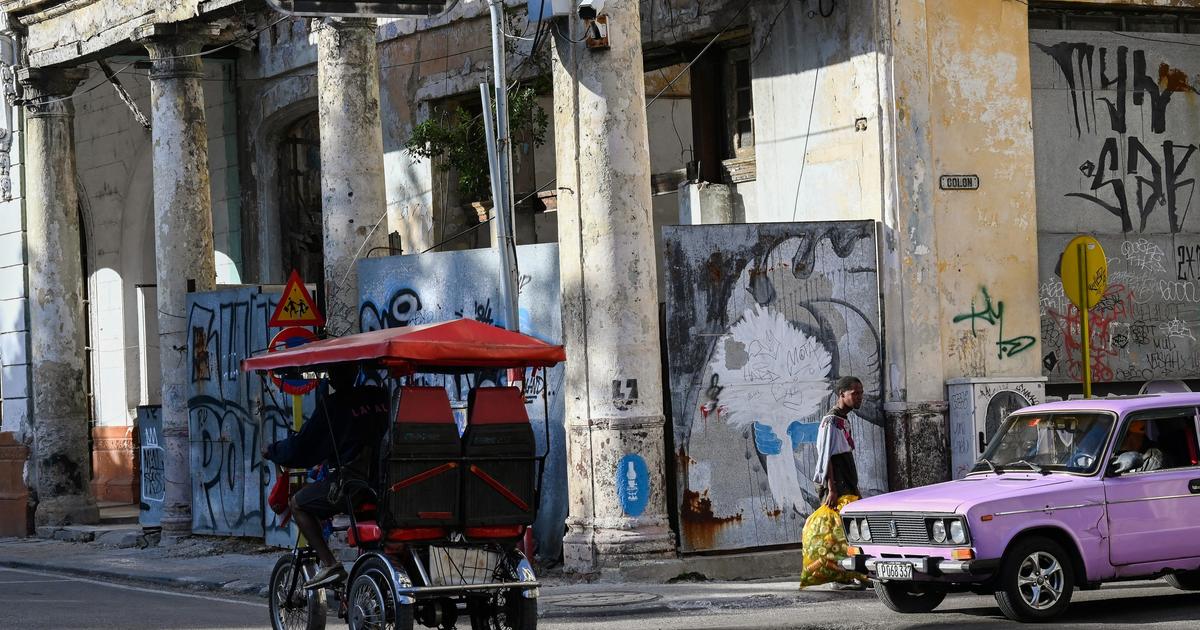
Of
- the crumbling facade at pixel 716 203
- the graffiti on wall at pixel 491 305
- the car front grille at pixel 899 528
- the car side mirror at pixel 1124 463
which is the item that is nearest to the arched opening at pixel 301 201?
the crumbling facade at pixel 716 203

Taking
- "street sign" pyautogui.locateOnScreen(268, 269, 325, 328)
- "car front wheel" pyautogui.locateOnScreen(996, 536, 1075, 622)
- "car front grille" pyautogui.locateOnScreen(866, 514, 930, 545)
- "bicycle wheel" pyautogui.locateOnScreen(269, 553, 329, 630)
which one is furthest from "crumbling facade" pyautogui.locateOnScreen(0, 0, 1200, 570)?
"car front wheel" pyautogui.locateOnScreen(996, 536, 1075, 622)

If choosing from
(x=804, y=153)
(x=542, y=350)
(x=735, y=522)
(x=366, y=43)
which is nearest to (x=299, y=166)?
(x=366, y=43)

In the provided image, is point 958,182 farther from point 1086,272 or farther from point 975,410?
point 975,410

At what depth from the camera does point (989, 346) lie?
15.8 meters

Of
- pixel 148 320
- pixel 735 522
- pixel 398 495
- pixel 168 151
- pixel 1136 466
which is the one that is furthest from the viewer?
pixel 148 320

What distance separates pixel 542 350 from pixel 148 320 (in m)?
17.4

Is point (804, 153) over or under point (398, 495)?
over

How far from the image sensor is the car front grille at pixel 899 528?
36.3 feet

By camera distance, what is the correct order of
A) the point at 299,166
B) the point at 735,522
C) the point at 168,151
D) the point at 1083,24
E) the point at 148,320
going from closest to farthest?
1. the point at 735,522
2. the point at 1083,24
3. the point at 168,151
4. the point at 299,166
5. the point at 148,320

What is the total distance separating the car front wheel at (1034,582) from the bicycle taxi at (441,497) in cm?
320

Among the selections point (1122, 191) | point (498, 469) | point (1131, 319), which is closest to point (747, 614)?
point (498, 469)

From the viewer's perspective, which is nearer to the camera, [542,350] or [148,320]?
[542,350]

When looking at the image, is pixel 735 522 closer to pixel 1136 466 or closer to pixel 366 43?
pixel 1136 466

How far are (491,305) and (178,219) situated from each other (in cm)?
570
